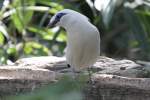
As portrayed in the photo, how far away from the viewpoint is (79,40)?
5.08ft

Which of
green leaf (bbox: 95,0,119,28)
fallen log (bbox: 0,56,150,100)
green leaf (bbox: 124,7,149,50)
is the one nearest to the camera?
fallen log (bbox: 0,56,150,100)

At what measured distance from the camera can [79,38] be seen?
155 centimetres

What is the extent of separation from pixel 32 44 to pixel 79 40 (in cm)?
189

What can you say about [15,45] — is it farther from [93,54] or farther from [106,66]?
[93,54]

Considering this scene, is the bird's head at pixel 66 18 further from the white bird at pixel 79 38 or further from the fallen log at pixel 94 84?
the fallen log at pixel 94 84

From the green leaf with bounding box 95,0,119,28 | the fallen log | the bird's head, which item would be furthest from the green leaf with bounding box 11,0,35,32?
the bird's head

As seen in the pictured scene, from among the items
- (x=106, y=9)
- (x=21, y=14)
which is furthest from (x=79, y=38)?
(x=21, y=14)

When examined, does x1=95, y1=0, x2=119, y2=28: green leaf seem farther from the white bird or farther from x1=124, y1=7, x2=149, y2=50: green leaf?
the white bird

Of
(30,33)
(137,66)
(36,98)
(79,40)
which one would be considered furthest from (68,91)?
(30,33)

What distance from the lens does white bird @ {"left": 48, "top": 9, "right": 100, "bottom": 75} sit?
1547 mm

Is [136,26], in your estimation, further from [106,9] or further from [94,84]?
[94,84]

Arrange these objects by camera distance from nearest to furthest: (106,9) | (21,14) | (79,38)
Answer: (79,38) → (106,9) → (21,14)

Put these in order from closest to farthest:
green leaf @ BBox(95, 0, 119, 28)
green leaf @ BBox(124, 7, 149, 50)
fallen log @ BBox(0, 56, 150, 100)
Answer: fallen log @ BBox(0, 56, 150, 100) → green leaf @ BBox(95, 0, 119, 28) → green leaf @ BBox(124, 7, 149, 50)

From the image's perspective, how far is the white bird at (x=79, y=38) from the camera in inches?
60.9
